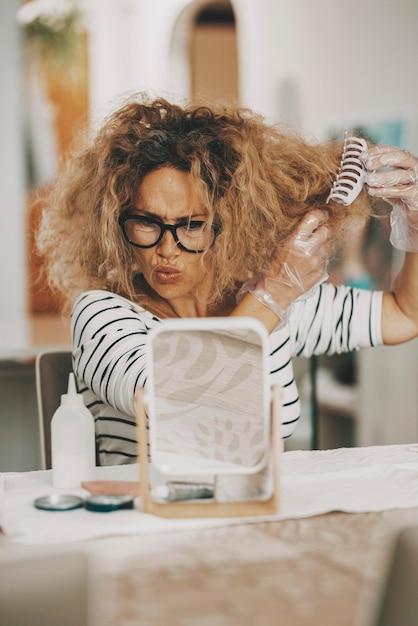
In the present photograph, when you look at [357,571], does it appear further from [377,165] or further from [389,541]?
[377,165]

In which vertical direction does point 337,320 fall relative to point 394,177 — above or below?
below

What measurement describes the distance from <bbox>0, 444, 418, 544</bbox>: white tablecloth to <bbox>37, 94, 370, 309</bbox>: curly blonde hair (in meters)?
0.41

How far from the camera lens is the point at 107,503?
1.11 metres

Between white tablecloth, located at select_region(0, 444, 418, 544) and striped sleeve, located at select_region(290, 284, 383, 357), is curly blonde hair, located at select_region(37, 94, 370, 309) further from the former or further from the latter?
white tablecloth, located at select_region(0, 444, 418, 544)

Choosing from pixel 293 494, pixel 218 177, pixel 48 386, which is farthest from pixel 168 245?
pixel 293 494

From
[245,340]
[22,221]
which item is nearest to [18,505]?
[245,340]

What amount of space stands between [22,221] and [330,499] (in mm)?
5161

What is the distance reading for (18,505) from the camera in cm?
116

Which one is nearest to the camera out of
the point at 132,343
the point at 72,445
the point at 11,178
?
the point at 72,445

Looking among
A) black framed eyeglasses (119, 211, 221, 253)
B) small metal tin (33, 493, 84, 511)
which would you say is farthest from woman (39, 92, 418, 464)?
small metal tin (33, 493, 84, 511)

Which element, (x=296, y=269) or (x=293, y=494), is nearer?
(x=293, y=494)

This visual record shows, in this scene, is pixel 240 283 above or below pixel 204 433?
above

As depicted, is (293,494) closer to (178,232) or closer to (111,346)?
(111,346)

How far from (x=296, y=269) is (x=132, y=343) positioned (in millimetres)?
319
